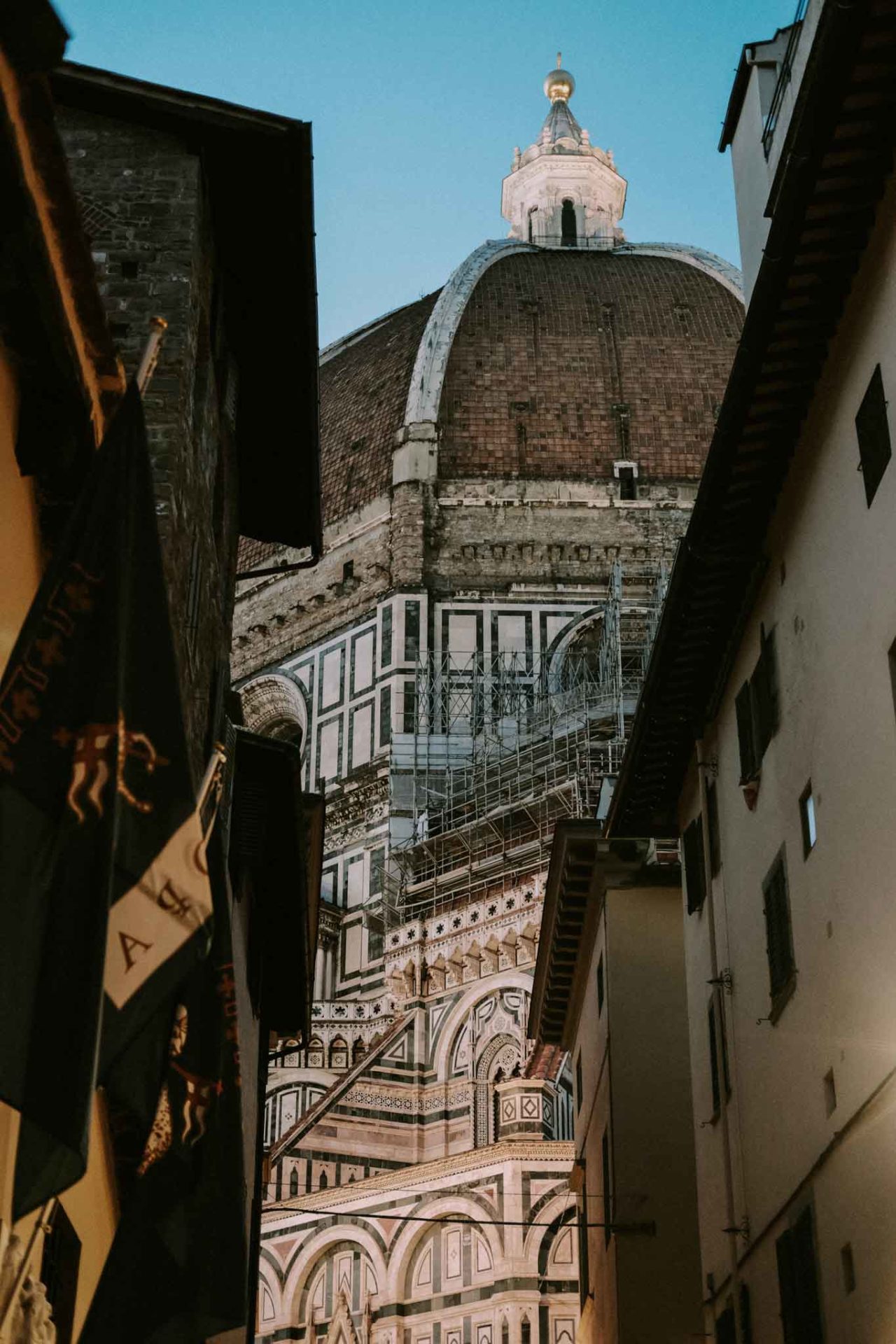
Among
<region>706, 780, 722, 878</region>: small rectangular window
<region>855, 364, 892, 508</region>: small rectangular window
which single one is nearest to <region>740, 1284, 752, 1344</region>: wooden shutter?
<region>706, 780, 722, 878</region>: small rectangular window

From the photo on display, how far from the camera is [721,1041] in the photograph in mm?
15414

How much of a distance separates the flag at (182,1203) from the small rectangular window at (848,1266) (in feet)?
17.2

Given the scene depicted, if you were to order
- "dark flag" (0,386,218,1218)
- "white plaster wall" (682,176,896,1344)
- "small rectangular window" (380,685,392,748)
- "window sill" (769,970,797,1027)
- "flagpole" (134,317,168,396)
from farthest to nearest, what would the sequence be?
1. "small rectangular window" (380,685,392,748)
2. "window sill" (769,970,797,1027)
3. "white plaster wall" (682,176,896,1344)
4. "flagpole" (134,317,168,396)
5. "dark flag" (0,386,218,1218)

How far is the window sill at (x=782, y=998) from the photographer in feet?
42.2

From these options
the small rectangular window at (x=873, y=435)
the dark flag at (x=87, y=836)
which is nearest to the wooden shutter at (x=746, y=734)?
the small rectangular window at (x=873, y=435)

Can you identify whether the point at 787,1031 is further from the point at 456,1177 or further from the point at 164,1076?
the point at 456,1177

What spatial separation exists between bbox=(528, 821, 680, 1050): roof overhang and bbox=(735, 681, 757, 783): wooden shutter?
15.6ft

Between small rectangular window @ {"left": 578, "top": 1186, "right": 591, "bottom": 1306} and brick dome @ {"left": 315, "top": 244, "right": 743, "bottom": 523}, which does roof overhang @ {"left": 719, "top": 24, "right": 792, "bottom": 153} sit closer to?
small rectangular window @ {"left": 578, "top": 1186, "right": 591, "bottom": 1306}

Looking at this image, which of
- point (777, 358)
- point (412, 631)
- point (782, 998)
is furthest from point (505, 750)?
point (777, 358)

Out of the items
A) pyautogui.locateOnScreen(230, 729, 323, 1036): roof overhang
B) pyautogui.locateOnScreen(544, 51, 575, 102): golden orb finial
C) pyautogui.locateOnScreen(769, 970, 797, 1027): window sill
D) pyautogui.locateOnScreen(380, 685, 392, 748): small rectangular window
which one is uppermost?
pyautogui.locateOnScreen(544, 51, 575, 102): golden orb finial

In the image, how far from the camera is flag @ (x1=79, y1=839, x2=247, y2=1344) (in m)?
6.43

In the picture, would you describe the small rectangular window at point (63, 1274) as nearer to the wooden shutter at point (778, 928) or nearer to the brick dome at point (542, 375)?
the wooden shutter at point (778, 928)

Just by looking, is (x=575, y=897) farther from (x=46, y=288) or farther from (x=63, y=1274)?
(x=46, y=288)

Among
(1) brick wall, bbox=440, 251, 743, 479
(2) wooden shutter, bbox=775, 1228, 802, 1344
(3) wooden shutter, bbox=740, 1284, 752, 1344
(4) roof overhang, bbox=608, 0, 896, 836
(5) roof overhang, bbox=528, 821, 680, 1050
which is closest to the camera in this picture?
(4) roof overhang, bbox=608, 0, 896, 836
